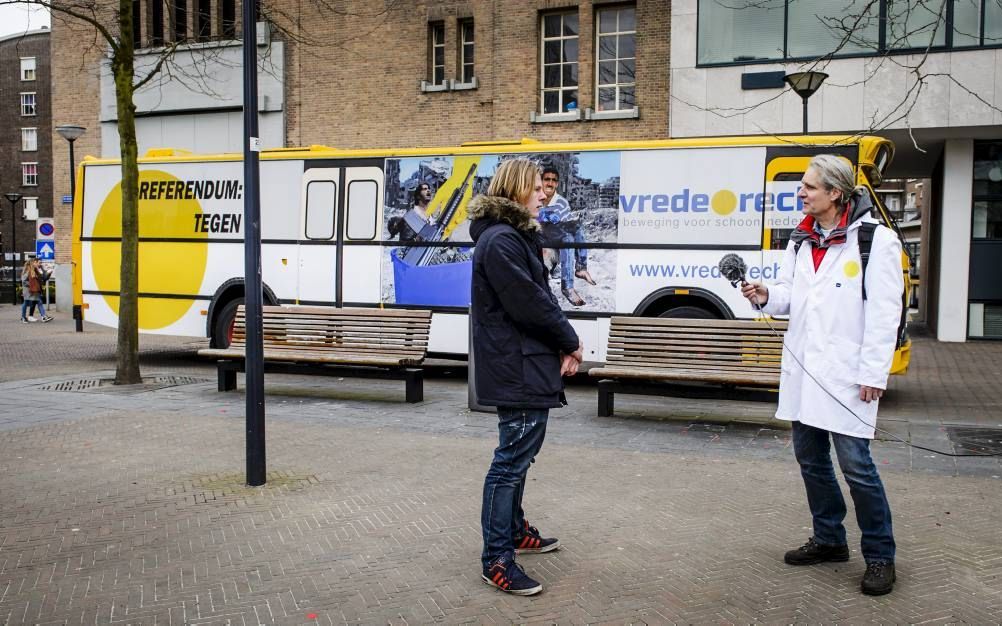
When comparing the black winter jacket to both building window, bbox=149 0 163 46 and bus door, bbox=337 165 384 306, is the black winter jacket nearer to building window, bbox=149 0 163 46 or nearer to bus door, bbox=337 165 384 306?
bus door, bbox=337 165 384 306

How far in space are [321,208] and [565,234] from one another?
3585 mm

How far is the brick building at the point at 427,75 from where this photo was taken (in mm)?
21047

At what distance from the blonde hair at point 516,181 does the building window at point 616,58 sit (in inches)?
689

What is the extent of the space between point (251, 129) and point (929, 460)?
549 cm

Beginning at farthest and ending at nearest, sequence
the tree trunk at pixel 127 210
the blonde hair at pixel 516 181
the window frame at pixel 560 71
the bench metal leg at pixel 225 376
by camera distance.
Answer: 1. the window frame at pixel 560 71
2. the tree trunk at pixel 127 210
3. the bench metal leg at pixel 225 376
4. the blonde hair at pixel 516 181

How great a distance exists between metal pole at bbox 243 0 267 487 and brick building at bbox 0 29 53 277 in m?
63.8

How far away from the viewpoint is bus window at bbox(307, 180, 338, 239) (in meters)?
12.6

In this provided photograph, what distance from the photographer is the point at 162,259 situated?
13781 mm

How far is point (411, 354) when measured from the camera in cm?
981

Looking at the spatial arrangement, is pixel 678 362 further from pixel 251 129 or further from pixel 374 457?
pixel 251 129

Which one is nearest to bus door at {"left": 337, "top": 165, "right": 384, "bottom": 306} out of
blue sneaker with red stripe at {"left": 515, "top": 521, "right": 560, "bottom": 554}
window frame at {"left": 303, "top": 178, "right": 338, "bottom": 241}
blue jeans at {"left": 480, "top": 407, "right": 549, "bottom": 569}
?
window frame at {"left": 303, "top": 178, "right": 338, "bottom": 241}

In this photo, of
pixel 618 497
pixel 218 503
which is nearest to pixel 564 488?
pixel 618 497

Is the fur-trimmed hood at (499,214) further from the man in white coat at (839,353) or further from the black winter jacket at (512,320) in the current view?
the man in white coat at (839,353)

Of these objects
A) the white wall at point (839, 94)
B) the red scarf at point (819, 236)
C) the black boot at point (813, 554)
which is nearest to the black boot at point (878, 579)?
the black boot at point (813, 554)
